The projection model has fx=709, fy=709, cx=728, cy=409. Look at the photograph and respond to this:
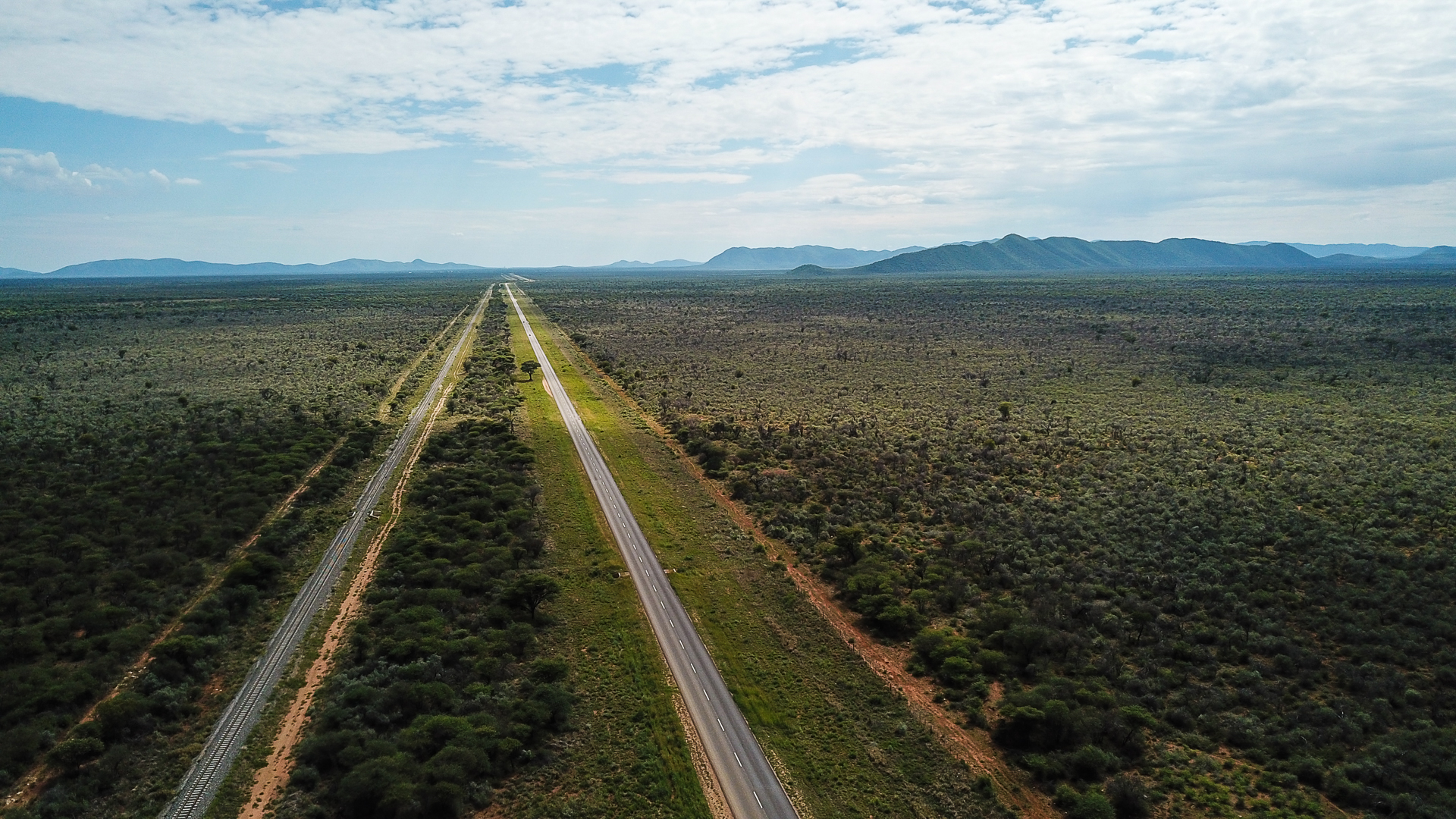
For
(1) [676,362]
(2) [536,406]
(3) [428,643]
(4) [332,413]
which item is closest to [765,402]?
(2) [536,406]

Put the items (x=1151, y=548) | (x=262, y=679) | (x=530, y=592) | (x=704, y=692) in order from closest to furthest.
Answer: (x=704, y=692), (x=262, y=679), (x=530, y=592), (x=1151, y=548)

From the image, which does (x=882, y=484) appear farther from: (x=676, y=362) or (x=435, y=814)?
(x=676, y=362)

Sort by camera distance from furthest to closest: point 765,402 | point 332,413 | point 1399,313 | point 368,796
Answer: point 1399,313, point 765,402, point 332,413, point 368,796

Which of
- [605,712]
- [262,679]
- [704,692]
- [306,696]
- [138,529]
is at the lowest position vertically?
[605,712]

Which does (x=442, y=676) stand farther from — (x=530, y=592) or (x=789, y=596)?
(x=789, y=596)

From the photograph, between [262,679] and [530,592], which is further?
[530,592]

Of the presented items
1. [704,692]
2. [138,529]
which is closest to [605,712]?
[704,692]

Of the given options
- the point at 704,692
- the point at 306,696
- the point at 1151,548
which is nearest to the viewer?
Result: the point at 306,696
